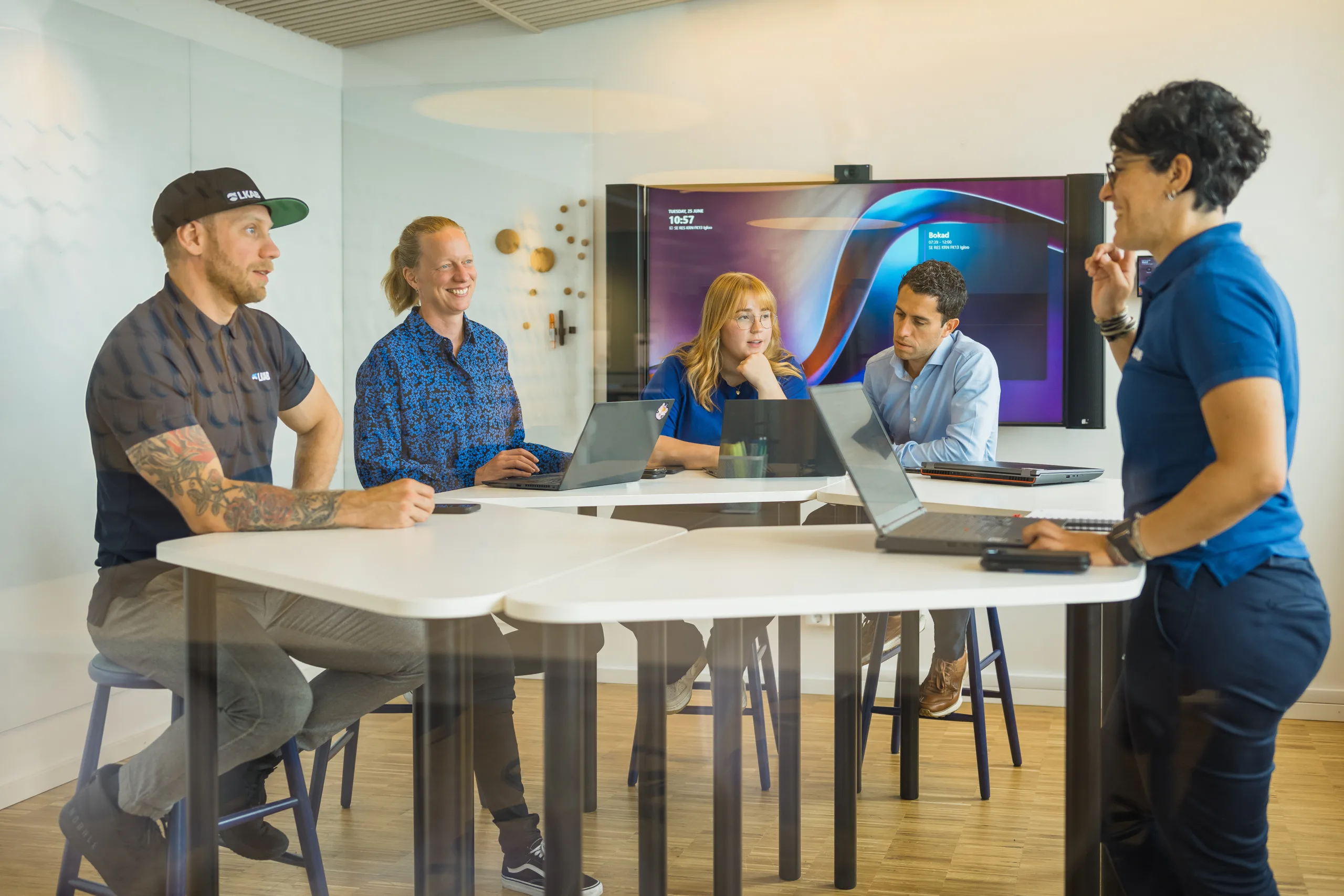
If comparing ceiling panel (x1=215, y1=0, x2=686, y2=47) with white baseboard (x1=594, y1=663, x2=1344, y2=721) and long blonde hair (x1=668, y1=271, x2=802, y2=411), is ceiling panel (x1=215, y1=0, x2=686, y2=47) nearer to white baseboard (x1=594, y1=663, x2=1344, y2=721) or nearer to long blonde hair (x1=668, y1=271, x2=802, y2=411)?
long blonde hair (x1=668, y1=271, x2=802, y2=411)

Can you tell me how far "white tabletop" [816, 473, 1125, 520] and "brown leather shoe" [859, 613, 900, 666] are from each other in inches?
21.5

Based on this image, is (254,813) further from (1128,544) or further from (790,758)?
(1128,544)

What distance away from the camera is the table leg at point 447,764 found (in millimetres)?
1562

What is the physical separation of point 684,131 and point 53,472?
2355mm

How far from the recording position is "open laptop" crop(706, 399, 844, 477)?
2771 mm

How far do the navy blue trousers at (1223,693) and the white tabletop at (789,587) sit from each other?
0.37 feet

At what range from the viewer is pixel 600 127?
399 centimetres

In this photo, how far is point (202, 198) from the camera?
2.45 metres

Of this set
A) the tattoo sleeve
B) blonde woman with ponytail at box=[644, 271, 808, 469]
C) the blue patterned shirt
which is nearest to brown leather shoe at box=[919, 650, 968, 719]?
blonde woman with ponytail at box=[644, 271, 808, 469]

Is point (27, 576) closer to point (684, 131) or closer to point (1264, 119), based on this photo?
point (684, 131)

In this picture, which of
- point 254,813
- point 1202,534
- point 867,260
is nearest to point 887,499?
point 1202,534

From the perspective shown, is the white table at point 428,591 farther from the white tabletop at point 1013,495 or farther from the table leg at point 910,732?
the table leg at point 910,732

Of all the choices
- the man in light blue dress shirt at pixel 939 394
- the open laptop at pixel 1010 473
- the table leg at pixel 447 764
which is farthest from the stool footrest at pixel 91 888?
the man in light blue dress shirt at pixel 939 394

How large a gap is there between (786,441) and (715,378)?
0.50m
